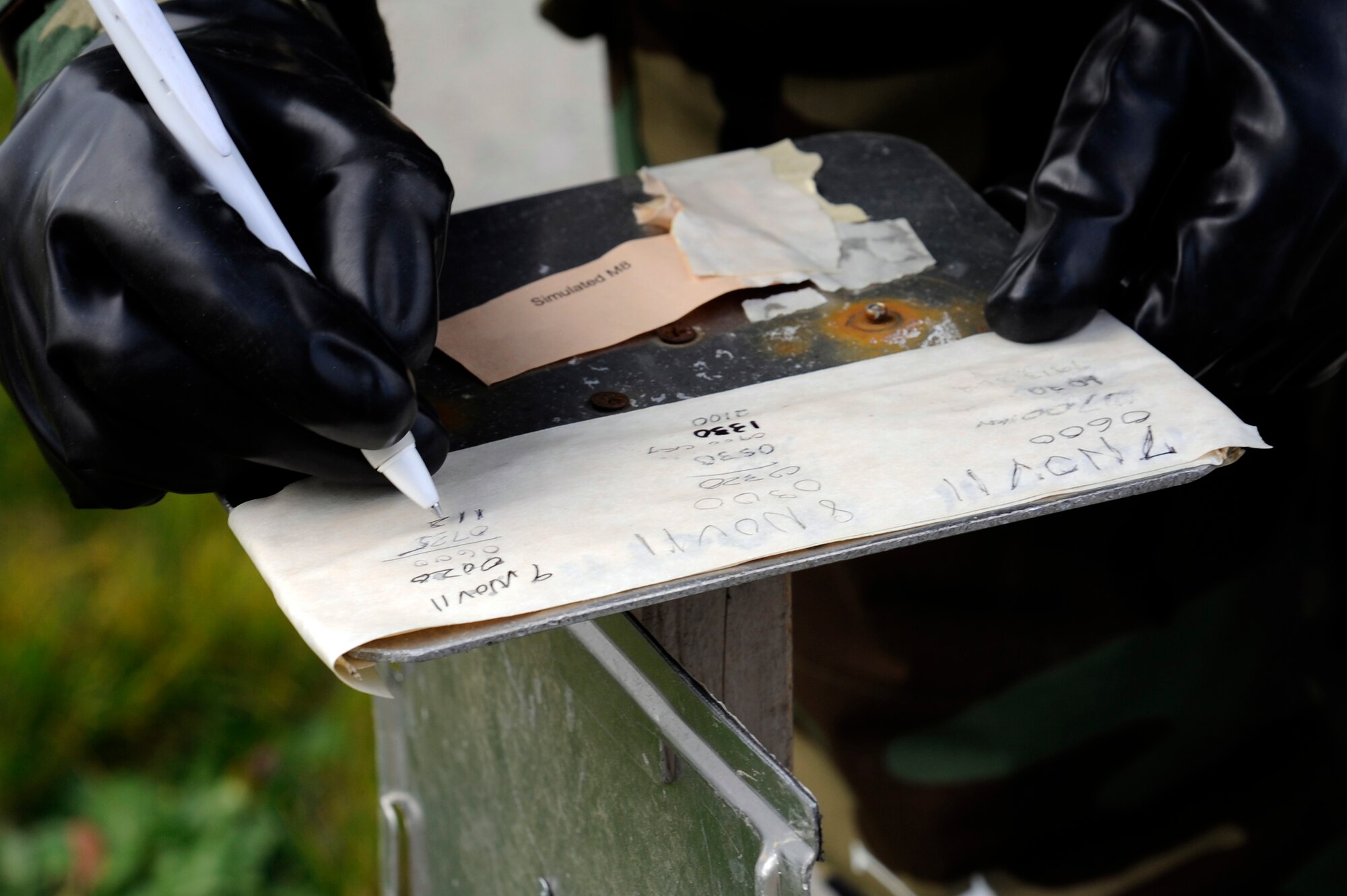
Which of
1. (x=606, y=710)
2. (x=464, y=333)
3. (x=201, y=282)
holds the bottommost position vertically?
(x=606, y=710)

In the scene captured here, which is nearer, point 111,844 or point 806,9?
point 806,9

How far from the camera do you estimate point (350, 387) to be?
523mm

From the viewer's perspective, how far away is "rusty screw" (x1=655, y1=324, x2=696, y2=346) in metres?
0.69

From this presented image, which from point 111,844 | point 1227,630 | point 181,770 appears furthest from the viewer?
point 181,770

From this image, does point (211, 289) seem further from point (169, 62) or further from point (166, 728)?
point (166, 728)

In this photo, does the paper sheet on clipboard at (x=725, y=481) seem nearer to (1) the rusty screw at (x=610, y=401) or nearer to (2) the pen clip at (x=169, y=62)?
(1) the rusty screw at (x=610, y=401)

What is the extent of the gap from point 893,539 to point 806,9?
0.60 m

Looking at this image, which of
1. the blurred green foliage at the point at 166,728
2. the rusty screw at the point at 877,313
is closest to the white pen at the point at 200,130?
the rusty screw at the point at 877,313

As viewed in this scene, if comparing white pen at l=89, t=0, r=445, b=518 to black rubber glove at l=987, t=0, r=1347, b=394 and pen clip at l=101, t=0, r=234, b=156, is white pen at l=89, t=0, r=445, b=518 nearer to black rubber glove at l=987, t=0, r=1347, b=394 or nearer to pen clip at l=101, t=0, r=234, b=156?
pen clip at l=101, t=0, r=234, b=156

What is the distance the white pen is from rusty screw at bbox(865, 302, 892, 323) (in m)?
0.26

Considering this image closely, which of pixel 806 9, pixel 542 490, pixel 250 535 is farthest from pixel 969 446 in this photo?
pixel 806 9

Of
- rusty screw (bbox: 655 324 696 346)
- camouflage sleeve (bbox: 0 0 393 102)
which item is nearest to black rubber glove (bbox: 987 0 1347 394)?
rusty screw (bbox: 655 324 696 346)

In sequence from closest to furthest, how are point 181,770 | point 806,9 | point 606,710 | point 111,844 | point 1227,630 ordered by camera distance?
point 606,710
point 806,9
point 1227,630
point 111,844
point 181,770

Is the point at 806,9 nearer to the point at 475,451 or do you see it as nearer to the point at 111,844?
the point at 475,451
